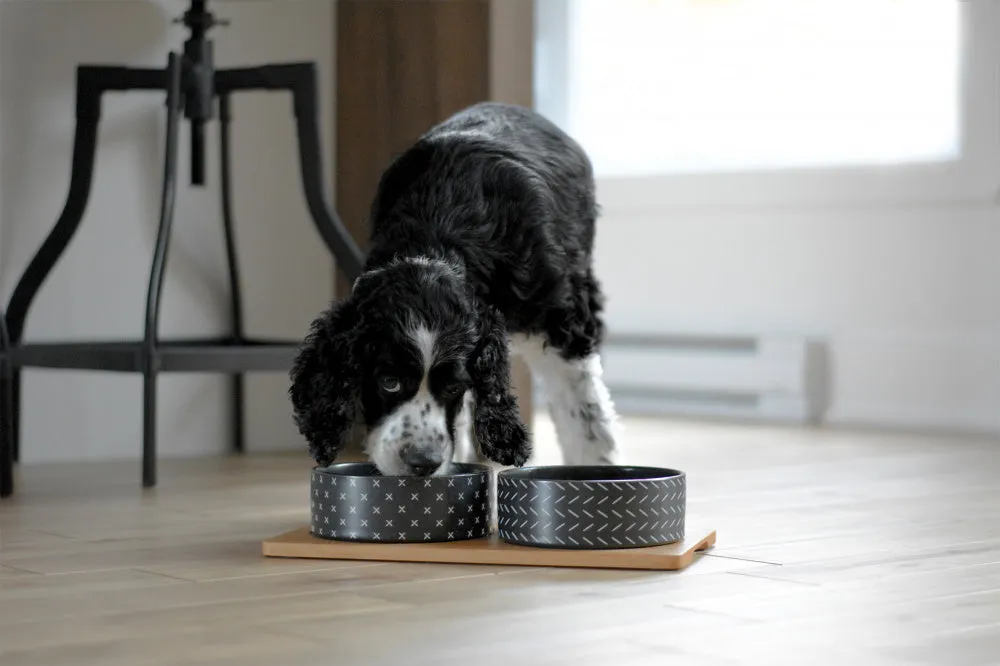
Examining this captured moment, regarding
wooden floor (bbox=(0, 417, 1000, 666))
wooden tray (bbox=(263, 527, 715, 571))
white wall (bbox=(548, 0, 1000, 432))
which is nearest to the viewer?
wooden floor (bbox=(0, 417, 1000, 666))

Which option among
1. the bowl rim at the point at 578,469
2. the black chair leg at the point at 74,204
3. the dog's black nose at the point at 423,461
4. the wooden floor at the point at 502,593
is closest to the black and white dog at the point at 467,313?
the dog's black nose at the point at 423,461

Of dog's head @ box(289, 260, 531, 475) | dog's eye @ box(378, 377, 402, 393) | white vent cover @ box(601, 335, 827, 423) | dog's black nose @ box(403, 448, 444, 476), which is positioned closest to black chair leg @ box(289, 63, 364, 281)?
dog's head @ box(289, 260, 531, 475)

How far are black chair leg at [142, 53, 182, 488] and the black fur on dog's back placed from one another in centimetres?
61

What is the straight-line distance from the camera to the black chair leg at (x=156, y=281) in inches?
122

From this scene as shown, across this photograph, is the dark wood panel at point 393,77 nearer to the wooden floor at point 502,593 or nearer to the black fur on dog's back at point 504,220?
the black fur on dog's back at point 504,220

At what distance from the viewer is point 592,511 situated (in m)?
2.01

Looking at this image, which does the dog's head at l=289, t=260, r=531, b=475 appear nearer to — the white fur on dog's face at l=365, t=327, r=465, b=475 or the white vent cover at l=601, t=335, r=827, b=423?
the white fur on dog's face at l=365, t=327, r=465, b=475

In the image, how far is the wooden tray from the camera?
1979mm

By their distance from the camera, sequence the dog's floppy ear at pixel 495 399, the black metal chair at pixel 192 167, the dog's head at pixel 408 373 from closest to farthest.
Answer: the dog's head at pixel 408 373, the dog's floppy ear at pixel 495 399, the black metal chair at pixel 192 167

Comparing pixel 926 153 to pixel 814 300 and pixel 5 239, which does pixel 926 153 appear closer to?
pixel 814 300

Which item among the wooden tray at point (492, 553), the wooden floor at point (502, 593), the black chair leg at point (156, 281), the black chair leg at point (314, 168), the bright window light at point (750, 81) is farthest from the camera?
the bright window light at point (750, 81)

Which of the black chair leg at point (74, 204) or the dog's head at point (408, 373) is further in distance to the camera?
the black chair leg at point (74, 204)

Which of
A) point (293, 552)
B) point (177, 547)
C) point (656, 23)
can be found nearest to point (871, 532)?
point (293, 552)

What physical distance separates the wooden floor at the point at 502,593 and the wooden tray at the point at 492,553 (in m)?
0.03
